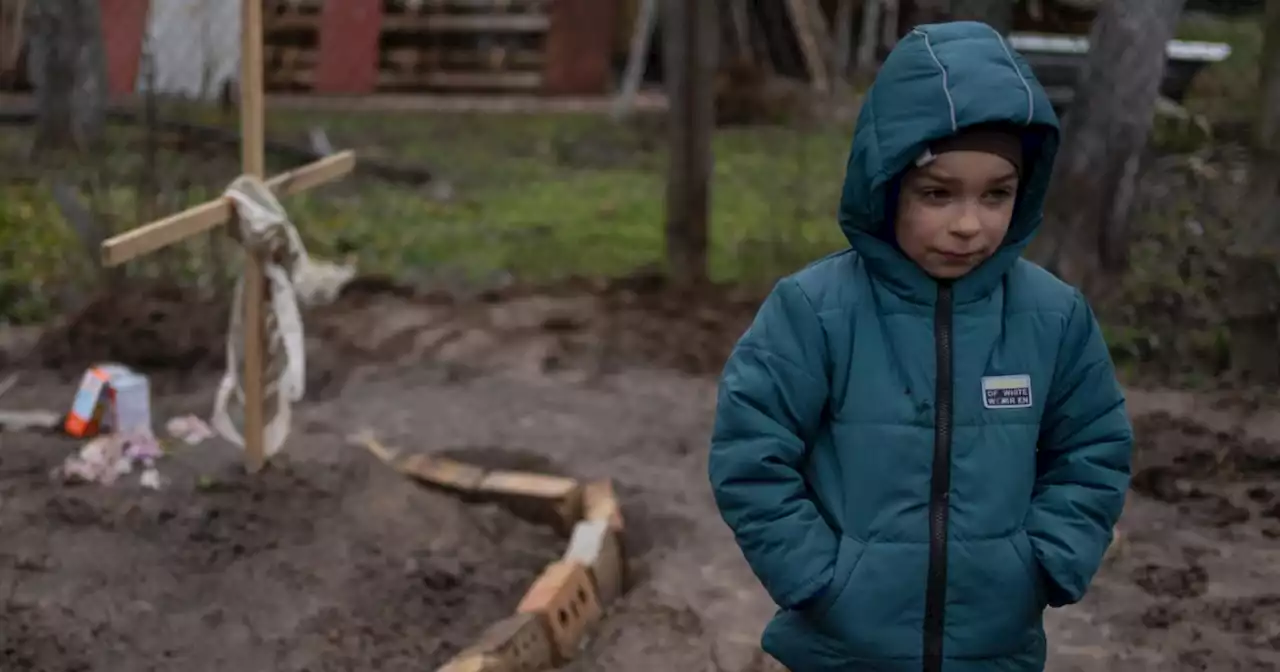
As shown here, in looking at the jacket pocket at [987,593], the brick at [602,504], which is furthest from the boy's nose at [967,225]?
the brick at [602,504]

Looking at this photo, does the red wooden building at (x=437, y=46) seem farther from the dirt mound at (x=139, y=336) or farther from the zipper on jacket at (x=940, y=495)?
the zipper on jacket at (x=940, y=495)

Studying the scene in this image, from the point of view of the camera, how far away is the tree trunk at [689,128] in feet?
21.7

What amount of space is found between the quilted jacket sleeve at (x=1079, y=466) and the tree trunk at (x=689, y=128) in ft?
15.0

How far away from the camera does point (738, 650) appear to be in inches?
138

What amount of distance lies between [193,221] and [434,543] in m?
1.06

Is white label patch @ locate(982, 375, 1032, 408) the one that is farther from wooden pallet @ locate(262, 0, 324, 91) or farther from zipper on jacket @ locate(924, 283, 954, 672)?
wooden pallet @ locate(262, 0, 324, 91)

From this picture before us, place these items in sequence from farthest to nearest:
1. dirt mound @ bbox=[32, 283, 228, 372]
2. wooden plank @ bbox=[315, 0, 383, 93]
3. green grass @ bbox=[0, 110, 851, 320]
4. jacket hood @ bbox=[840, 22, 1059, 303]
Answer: wooden plank @ bbox=[315, 0, 383, 93] → green grass @ bbox=[0, 110, 851, 320] → dirt mound @ bbox=[32, 283, 228, 372] → jacket hood @ bbox=[840, 22, 1059, 303]

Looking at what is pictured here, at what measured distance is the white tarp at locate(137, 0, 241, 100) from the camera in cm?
640

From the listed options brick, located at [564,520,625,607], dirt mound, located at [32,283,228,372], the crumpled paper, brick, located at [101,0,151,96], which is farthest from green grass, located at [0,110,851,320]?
brick, located at [564,520,625,607]

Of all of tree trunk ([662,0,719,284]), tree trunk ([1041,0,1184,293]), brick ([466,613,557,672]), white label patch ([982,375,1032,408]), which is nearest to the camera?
white label patch ([982,375,1032,408])

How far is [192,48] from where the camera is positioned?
772 cm

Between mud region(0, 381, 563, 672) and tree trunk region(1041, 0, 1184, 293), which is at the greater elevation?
tree trunk region(1041, 0, 1184, 293)

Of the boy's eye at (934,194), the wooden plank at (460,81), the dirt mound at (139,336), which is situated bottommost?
the dirt mound at (139,336)

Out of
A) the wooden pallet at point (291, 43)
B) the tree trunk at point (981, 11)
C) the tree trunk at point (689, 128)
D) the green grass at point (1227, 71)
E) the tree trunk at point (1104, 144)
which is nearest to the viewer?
the tree trunk at point (981, 11)
